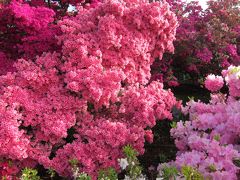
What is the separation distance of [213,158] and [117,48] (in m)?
2.01

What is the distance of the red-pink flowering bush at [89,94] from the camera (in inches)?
192

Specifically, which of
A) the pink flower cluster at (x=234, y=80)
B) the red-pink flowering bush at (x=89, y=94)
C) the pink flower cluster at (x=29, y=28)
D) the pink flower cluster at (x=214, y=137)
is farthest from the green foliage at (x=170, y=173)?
the pink flower cluster at (x=29, y=28)

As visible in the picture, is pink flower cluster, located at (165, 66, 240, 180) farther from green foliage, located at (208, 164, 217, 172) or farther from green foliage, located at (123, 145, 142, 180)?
green foliage, located at (123, 145, 142, 180)

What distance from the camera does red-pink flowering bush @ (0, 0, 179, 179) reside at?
4.88 m

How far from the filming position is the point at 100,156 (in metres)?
4.82

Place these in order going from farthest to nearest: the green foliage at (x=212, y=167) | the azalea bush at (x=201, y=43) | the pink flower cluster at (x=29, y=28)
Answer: the azalea bush at (x=201, y=43), the pink flower cluster at (x=29, y=28), the green foliage at (x=212, y=167)

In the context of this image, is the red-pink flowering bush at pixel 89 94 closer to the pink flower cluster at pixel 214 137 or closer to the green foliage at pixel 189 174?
the pink flower cluster at pixel 214 137

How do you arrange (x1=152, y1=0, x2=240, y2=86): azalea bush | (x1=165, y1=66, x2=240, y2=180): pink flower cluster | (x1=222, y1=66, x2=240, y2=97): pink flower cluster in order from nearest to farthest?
(x1=165, y1=66, x2=240, y2=180): pink flower cluster
(x1=222, y1=66, x2=240, y2=97): pink flower cluster
(x1=152, y1=0, x2=240, y2=86): azalea bush

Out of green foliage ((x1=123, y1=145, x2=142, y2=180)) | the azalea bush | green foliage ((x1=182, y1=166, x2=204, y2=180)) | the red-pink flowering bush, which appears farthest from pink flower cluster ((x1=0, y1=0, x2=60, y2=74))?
green foliage ((x1=182, y1=166, x2=204, y2=180))

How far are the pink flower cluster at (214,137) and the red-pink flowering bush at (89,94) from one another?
0.59 metres

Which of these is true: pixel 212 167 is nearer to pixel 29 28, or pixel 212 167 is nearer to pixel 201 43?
pixel 29 28

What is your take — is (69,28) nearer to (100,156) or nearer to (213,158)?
(100,156)

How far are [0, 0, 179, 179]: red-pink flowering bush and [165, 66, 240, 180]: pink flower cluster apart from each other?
59 centimetres

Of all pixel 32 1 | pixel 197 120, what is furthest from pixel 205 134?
pixel 32 1
